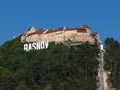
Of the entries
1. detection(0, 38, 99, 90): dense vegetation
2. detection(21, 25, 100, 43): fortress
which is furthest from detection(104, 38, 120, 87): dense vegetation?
detection(21, 25, 100, 43): fortress

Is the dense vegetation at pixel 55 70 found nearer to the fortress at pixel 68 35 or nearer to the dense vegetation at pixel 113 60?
the dense vegetation at pixel 113 60

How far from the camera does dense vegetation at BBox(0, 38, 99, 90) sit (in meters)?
122

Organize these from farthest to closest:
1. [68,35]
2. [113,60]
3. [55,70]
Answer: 1. [68,35]
2. [113,60]
3. [55,70]

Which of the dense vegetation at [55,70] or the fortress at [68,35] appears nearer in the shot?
the dense vegetation at [55,70]

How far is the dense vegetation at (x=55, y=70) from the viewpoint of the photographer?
121688mm

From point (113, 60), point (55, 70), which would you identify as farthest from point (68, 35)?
point (113, 60)

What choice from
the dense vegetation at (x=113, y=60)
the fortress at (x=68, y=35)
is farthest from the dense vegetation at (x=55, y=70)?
the fortress at (x=68, y=35)

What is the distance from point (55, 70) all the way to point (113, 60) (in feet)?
35.2

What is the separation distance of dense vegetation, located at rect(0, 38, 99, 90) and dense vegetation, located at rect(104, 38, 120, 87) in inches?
88.1

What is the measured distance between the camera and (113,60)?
12688 cm

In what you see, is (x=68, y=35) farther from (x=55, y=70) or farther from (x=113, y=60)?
(x=113, y=60)

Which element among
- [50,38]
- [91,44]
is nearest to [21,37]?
[50,38]

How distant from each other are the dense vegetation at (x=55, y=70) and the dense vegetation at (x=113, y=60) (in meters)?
2.24

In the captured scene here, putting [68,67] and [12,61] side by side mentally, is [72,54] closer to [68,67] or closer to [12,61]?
[68,67]
